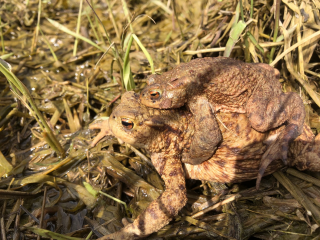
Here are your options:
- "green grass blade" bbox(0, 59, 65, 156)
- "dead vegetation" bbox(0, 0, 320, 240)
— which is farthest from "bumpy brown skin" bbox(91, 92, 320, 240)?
"green grass blade" bbox(0, 59, 65, 156)

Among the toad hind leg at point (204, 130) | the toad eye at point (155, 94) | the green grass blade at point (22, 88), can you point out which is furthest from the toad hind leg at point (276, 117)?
the green grass blade at point (22, 88)

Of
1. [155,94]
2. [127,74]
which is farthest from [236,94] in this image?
[127,74]

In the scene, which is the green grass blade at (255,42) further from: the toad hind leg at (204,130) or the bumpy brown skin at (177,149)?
the toad hind leg at (204,130)

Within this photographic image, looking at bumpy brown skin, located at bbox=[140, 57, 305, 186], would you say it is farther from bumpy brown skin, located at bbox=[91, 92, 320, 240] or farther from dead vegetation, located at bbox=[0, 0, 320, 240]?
dead vegetation, located at bbox=[0, 0, 320, 240]

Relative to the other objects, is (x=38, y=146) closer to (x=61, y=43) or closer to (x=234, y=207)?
(x=61, y=43)

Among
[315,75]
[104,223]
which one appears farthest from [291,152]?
[104,223]

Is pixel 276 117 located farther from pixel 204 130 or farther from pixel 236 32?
pixel 236 32
